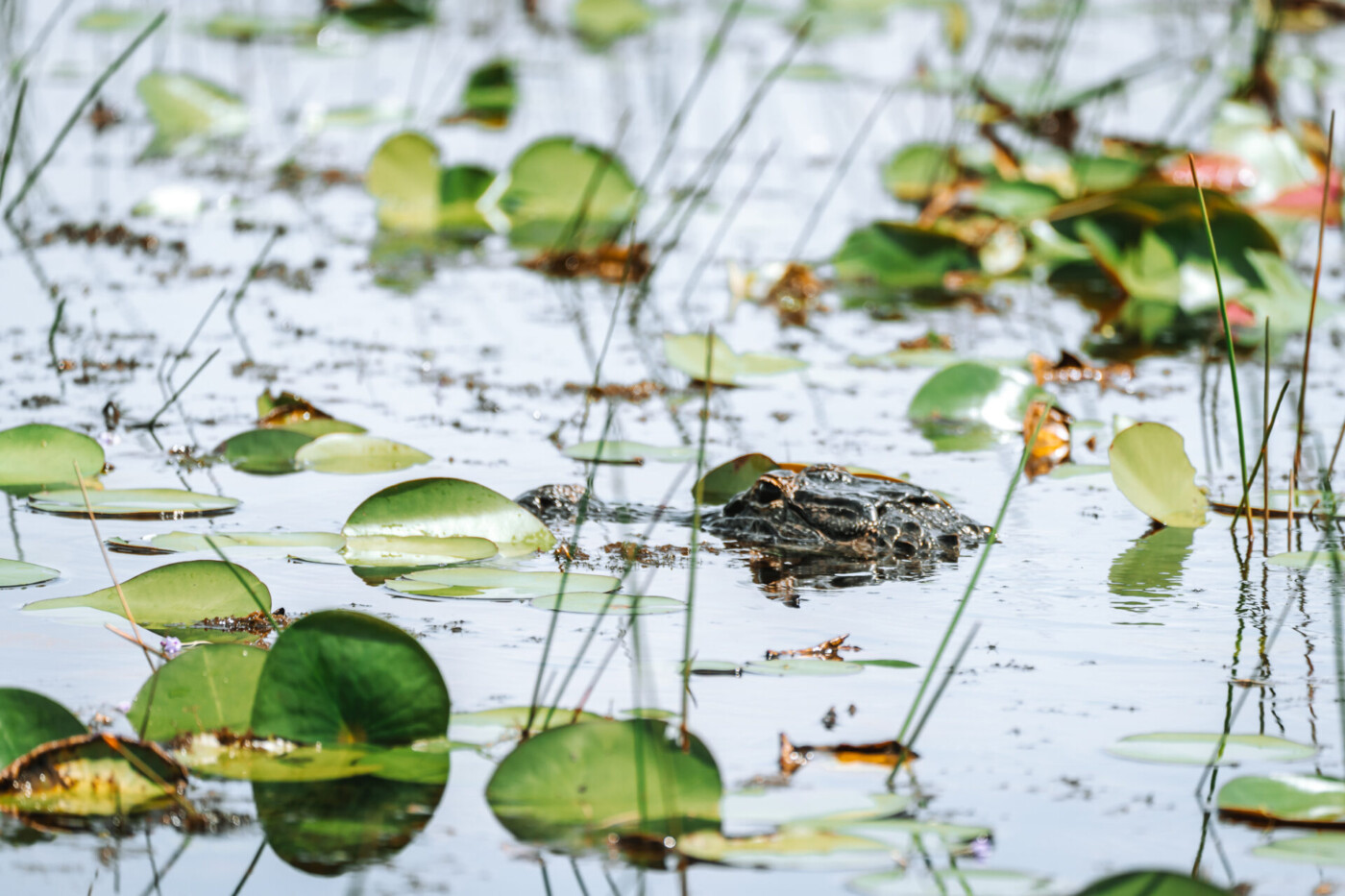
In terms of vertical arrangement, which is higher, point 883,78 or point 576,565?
point 883,78

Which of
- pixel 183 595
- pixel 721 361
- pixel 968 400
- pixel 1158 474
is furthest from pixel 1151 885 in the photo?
pixel 721 361

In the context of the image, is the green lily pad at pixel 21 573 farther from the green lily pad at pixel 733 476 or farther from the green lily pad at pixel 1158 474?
the green lily pad at pixel 1158 474

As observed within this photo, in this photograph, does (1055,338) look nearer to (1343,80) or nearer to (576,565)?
(576,565)

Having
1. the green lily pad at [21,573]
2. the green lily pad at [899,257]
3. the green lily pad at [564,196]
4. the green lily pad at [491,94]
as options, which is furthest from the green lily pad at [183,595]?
the green lily pad at [491,94]

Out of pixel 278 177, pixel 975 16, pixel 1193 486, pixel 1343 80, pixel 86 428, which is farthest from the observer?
pixel 975 16

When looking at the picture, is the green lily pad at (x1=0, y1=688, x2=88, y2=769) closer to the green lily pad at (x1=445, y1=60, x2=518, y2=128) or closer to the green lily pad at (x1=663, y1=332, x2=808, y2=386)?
the green lily pad at (x1=663, y1=332, x2=808, y2=386)

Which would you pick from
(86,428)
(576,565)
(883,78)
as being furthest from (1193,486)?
(883,78)

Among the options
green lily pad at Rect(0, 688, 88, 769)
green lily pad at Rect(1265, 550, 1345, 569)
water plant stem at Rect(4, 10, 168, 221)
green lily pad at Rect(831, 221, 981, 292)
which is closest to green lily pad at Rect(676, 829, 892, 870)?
green lily pad at Rect(0, 688, 88, 769)
